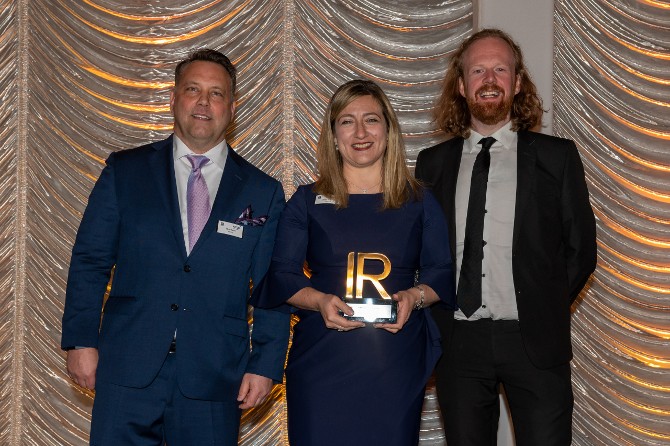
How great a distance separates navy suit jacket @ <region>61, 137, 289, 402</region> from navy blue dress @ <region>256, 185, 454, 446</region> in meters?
0.12

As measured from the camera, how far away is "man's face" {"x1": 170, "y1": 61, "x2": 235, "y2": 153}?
10.3 ft

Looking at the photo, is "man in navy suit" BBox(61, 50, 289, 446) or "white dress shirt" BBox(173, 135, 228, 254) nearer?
"man in navy suit" BBox(61, 50, 289, 446)

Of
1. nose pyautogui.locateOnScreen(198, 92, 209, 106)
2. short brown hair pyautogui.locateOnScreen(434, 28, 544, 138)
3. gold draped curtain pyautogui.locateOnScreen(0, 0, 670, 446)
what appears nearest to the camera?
nose pyautogui.locateOnScreen(198, 92, 209, 106)

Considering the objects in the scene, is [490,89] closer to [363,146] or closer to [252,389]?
[363,146]

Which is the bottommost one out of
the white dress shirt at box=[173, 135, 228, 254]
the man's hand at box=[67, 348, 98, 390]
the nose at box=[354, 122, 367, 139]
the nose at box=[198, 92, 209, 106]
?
the man's hand at box=[67, 348, 98, 390]

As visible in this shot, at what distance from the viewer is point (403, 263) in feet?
9.96

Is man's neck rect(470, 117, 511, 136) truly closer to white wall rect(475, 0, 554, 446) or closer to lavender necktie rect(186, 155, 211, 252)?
lavender necktie rect(186, 155, 211, 252)

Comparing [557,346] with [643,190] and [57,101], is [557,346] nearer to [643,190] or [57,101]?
[643,190]

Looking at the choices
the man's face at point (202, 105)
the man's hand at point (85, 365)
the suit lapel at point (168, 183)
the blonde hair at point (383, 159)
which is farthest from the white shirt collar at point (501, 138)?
the man's hand at point (85, 365)

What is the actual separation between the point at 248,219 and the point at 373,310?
0.62 metres

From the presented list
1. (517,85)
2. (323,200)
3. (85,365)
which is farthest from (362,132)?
(85,365)

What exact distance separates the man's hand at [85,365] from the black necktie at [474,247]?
1.31m

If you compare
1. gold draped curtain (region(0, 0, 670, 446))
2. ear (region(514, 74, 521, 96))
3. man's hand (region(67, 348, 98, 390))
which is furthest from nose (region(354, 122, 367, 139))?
gold draped curtain (region(0, 0, 670, 446))

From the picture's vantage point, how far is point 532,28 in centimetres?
448
